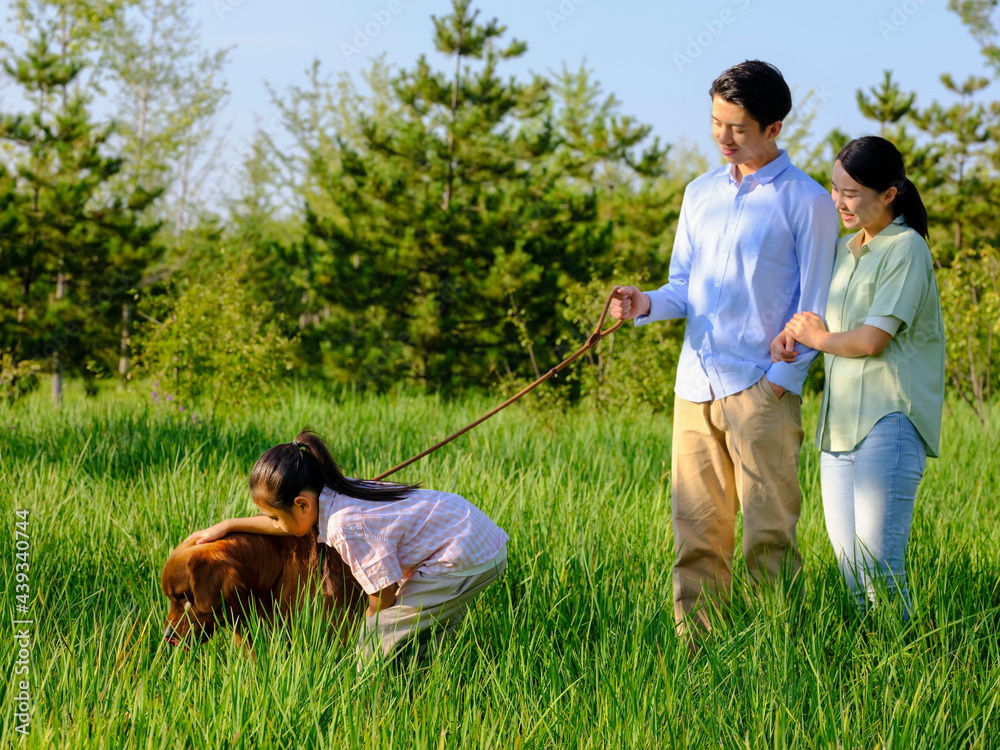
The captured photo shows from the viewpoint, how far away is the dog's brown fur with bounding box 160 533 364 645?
2.17m

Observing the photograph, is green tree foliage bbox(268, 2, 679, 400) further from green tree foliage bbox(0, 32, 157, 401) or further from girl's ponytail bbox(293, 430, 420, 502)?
girl's ponytail bbox(293, 430, 420, 502)

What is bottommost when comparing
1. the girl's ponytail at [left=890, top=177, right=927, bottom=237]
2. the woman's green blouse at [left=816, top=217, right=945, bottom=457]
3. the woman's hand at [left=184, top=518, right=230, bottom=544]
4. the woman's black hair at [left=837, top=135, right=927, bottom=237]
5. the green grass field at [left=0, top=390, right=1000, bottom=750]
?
the green grass field at [left=0, top=390, right=1000, bottom=750]

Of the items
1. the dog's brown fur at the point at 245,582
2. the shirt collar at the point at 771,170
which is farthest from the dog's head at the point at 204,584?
the shirt collar at the point at 771,170

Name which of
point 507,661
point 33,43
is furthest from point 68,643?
point 33,43

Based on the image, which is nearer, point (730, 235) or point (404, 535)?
point (404, 535)

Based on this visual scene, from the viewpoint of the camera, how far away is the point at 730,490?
2.63 m

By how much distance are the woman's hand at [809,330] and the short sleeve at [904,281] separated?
0.46ft

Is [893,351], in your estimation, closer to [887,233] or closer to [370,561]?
[887,233]

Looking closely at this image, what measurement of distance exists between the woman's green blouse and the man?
0.34 ft

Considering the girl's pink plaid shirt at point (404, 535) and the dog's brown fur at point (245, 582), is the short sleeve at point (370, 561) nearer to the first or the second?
the girl's pink plaid shirt at point (404, 535)

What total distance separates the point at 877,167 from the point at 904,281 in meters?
0.32

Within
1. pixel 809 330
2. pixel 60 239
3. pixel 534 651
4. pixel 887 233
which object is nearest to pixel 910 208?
pixel 887 233

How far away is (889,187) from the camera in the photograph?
91.2 inches

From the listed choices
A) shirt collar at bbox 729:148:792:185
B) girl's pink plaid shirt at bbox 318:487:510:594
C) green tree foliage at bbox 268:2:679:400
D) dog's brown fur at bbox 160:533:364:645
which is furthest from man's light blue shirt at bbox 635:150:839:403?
green tree foliage at bbox 268:2:679:400
